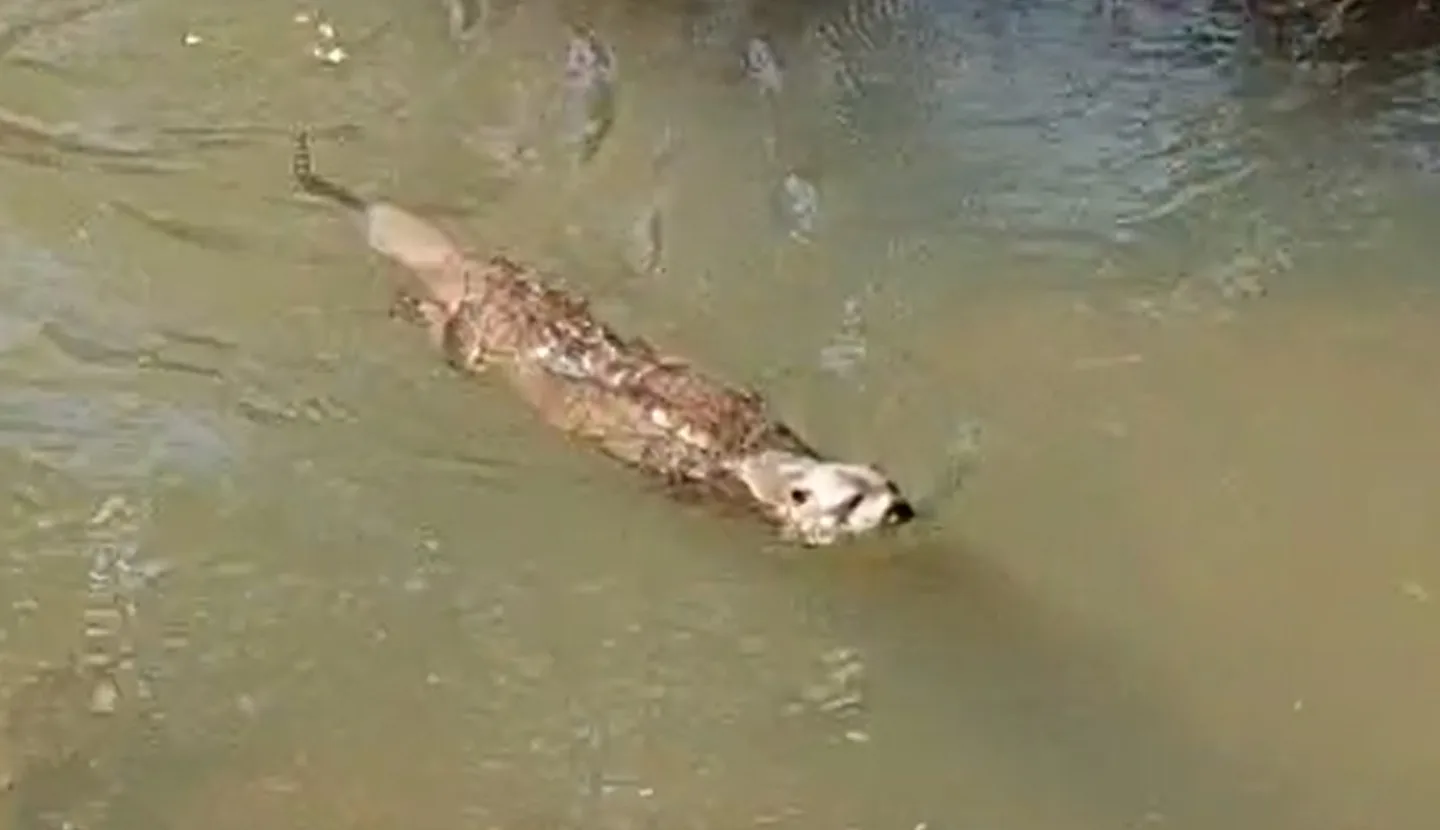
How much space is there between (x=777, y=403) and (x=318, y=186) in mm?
1114

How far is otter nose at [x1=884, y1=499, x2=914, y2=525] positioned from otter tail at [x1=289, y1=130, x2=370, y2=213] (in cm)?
138

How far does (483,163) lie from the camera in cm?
564

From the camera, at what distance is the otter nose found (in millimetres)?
4660

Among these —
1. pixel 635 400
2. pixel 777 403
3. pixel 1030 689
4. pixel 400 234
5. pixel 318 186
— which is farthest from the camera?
pixel 318 186

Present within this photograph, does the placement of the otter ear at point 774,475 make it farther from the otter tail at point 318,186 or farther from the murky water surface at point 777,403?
the otter tail at point 318,186

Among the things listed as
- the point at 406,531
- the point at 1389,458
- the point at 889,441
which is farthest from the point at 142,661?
the point at 1389,458

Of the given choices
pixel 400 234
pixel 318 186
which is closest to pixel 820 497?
pixel 400 234

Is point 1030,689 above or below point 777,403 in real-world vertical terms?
below

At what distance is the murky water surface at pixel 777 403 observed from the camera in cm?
447

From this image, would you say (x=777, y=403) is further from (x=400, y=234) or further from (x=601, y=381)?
(x=400, y=234)

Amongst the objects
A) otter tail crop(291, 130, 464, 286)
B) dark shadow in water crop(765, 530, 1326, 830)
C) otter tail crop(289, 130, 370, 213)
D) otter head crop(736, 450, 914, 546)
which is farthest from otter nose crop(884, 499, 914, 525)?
otter tail crop(289, 130, 370, 213)

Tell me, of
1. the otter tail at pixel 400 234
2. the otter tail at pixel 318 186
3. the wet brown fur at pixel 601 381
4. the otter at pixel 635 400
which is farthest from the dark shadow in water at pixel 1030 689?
the otter tail at pixel 318 186

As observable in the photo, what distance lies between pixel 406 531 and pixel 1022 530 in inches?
43.3

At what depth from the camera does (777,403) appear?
506cm
